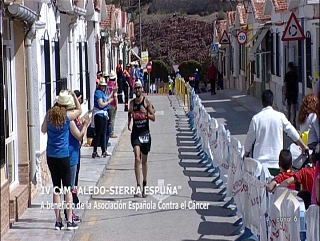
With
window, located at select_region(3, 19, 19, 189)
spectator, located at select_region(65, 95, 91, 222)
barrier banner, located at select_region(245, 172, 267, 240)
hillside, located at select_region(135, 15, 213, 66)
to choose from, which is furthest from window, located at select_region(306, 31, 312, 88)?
hillside, located at select_region(135, 15, 213, 66)

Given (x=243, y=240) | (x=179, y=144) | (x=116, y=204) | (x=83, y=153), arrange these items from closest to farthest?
(x=243, y=240)
(x=116, y=204)
(x=83, y=153)
(x=179, y=144)

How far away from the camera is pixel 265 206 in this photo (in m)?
8.52

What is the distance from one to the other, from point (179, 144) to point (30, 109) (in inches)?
360

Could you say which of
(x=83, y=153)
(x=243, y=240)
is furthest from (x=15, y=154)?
(x=83, y=153)

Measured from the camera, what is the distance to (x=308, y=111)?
10.2m

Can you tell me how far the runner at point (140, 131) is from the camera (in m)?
12.9

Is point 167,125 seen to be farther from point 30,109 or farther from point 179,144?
point 30,109

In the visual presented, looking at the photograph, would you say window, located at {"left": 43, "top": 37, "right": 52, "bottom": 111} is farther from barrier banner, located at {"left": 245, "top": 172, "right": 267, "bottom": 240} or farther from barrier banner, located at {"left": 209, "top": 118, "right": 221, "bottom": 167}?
barrier banner, located at {"left": 245, "top": 172, "right": 267, "bottom": 240}

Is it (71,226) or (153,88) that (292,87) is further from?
(153,88)

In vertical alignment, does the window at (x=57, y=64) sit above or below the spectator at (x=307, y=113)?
above

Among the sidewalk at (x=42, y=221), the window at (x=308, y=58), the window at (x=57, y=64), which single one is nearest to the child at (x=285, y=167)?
the sidewalk at (x=42, y=221)

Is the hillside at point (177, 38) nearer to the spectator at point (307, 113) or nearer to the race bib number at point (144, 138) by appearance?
the race bib number at point (144, 138)

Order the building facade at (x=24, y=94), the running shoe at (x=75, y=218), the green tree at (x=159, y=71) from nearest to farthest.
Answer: the building facade at (x=24, y=94)
the running shoe at (x=75, y=218)
the green tree at (x=159, y=71)

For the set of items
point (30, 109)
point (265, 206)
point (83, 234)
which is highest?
point (30, 109)
